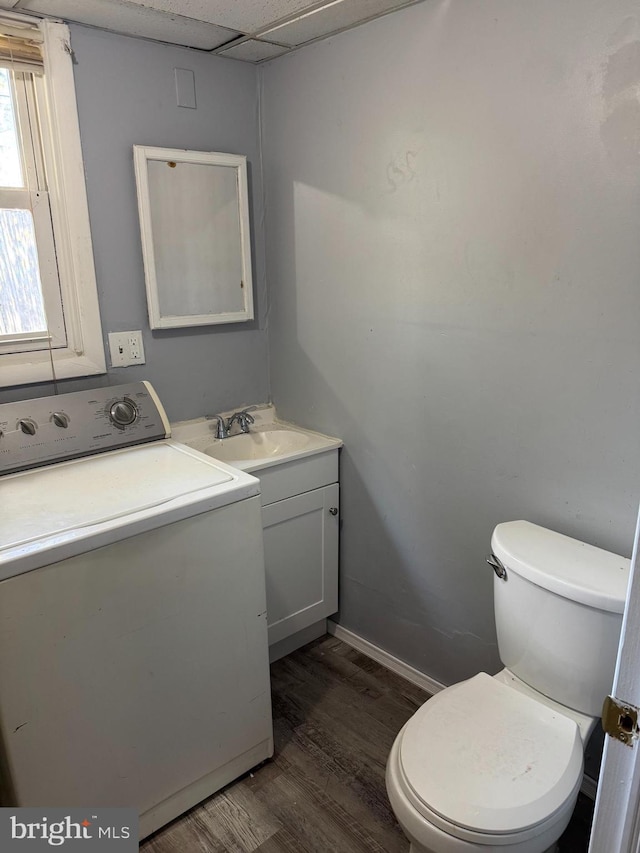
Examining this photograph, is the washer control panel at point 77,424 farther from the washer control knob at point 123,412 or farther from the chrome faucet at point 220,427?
the chrome faucet at point 220,427

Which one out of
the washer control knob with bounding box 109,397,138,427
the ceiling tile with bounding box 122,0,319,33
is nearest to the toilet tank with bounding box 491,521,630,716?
the washer control knob with bounding box 109,397,138,427

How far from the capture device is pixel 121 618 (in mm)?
1373

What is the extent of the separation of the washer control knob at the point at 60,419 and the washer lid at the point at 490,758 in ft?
4.13

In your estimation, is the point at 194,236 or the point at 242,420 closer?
the point at 194,236

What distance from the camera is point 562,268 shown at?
146cm

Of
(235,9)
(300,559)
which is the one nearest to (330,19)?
(235,9)

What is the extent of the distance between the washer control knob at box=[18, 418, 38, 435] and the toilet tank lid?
1.32 metres

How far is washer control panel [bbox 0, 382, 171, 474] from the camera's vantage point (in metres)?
1.67

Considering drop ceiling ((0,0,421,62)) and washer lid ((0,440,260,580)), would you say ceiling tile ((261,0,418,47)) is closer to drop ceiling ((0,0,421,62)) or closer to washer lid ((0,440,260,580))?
drop ceiling ((0,0,421,62))

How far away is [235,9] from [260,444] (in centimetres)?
140

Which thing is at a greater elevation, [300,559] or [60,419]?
[60,419]

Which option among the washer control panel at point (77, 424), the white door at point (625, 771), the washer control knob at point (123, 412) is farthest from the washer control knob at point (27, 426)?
the white door at point (625, 771)

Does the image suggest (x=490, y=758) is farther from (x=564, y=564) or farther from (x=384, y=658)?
(x=384, y=658)

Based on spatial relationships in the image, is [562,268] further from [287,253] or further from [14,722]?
[14,722]
